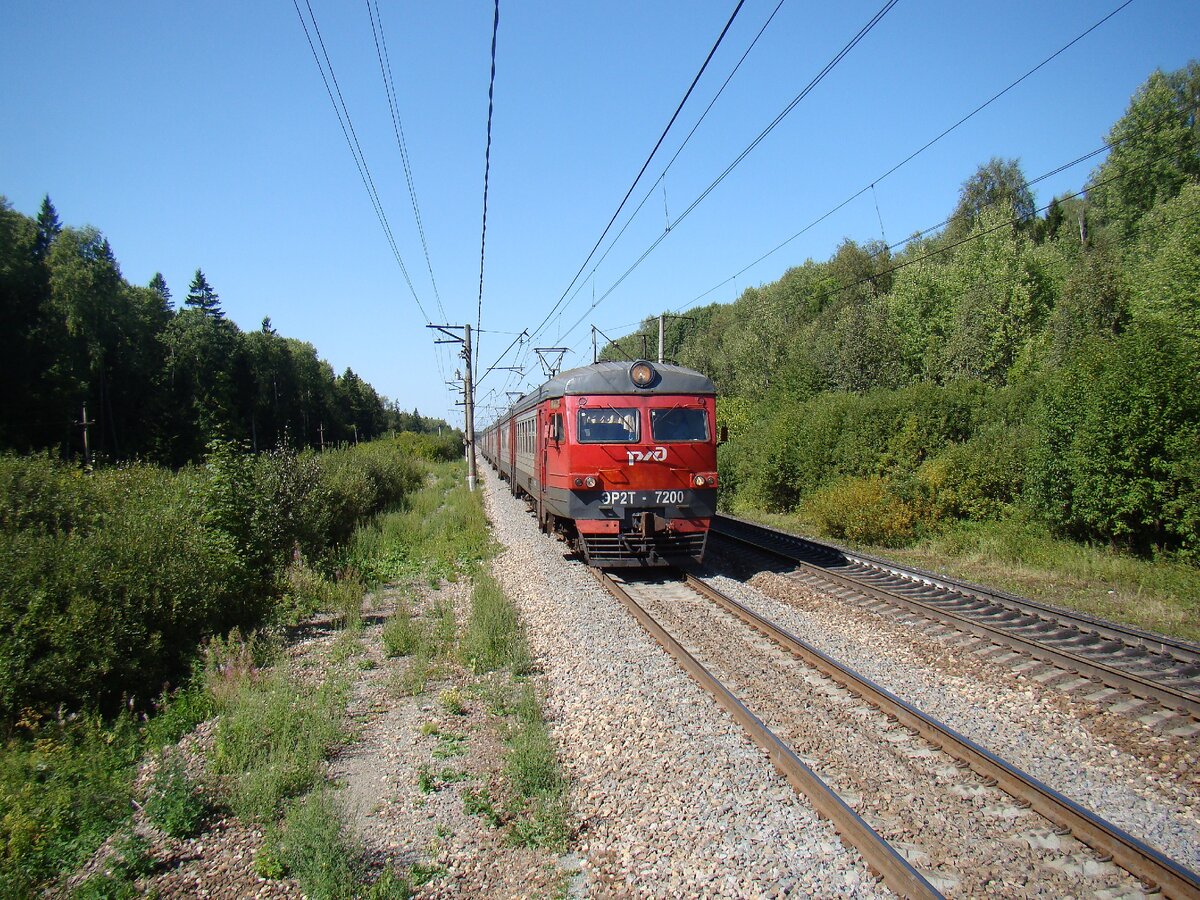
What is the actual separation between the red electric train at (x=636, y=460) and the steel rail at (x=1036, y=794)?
165 inches

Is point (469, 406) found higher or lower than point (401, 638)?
higher

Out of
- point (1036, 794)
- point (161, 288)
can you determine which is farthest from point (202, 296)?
point (1036, 794)

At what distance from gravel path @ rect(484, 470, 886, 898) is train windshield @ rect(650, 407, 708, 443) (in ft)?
13.8

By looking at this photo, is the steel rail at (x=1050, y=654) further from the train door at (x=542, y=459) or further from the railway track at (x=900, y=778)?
the train door at (x=542, y=459)

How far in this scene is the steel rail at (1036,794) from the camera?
359 centimetres

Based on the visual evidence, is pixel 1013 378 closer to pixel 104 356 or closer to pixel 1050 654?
pixel 1050 654

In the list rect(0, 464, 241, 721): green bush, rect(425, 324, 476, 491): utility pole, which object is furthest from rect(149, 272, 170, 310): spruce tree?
rect(0, 464, 241, 721): green bush

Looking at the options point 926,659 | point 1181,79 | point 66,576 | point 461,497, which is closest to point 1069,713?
point 926,659

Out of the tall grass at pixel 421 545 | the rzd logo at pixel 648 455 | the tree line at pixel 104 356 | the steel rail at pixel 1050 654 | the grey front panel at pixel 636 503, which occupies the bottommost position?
the steel rail at pixel 1050 654

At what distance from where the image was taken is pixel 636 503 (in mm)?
10898

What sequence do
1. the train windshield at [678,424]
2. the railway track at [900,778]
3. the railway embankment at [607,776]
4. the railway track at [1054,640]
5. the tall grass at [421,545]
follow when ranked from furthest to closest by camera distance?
the tall grass at [421,545] < the train windshield at [678,424] < the railway track at [1054,640] < the railway embankment at [607,776] < the railway track at [900,778]

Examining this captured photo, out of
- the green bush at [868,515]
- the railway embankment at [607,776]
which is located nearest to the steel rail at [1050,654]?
the railway embankment at [607,776]

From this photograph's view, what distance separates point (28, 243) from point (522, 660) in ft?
145

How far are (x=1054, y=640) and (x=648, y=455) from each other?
5936 millimetres
